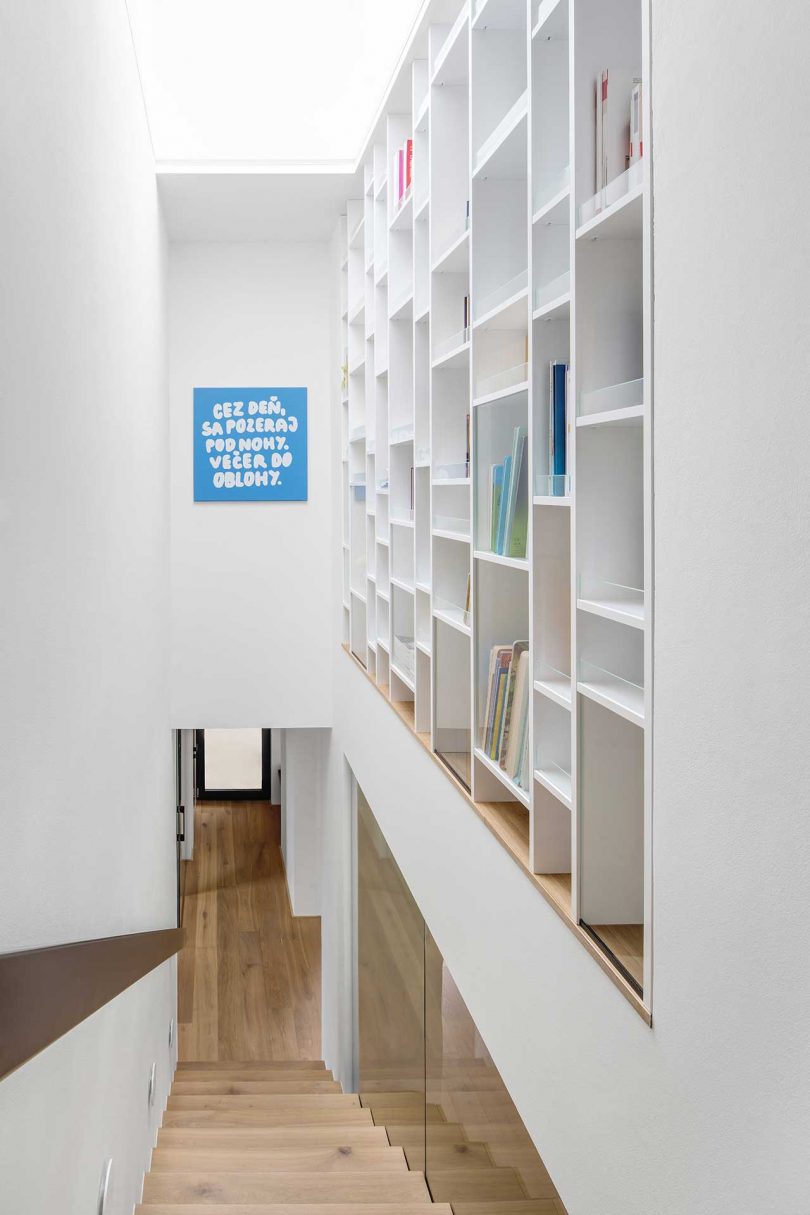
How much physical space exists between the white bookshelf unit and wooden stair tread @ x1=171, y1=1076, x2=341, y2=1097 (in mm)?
2642

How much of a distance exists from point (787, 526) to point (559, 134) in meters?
1.34

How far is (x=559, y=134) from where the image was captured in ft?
7.07

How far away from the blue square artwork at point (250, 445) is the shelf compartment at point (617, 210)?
4.65 m

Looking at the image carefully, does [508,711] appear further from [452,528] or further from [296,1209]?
[296,1209]

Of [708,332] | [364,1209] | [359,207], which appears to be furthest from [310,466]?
[708,332]

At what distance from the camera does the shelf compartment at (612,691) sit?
164 centimetres

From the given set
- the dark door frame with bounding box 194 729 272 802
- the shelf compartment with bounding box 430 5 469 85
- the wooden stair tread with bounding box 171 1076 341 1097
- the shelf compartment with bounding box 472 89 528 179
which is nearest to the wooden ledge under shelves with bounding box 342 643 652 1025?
the shelf compartment with bounding box 472 89 528 179

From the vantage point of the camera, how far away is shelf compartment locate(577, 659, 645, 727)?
5.37ft

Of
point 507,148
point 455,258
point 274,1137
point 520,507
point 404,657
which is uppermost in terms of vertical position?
point 507,148

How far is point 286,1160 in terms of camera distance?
A: 13.1 feet

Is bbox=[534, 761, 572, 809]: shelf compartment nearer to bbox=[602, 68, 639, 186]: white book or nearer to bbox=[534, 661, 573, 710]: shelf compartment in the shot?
bbox=[534, 661, 573, 710]: shelf compartment

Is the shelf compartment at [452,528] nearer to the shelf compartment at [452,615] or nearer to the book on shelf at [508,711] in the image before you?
the shelf compartment at [452,615]

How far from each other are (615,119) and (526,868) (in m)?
1.42

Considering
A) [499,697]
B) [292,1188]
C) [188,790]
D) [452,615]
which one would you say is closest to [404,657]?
[452,615]
